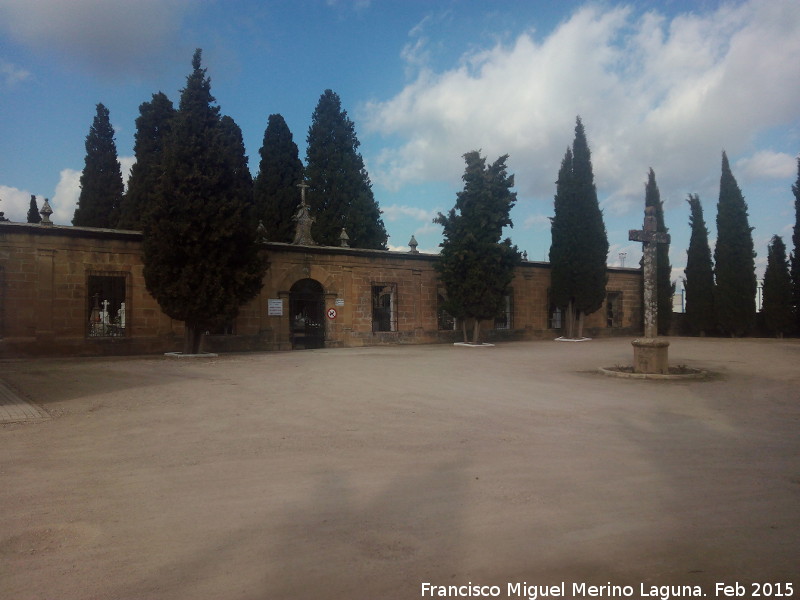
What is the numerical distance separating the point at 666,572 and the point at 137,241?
667 inches

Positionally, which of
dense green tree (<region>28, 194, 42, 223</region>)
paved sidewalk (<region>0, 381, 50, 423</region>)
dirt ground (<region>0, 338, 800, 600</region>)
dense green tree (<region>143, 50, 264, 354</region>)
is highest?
dense green tree (<region>28, 194, 42, 223</region>)

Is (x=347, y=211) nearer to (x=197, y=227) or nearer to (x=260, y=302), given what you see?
(x=260, y=302)

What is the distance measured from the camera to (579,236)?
23797mm

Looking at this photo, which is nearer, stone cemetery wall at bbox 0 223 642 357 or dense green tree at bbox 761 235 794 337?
stone cemetery wall at bbox 0 223 642 357

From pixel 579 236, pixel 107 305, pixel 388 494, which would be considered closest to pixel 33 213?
pixel 107 305

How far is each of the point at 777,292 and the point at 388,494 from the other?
89.3 feet

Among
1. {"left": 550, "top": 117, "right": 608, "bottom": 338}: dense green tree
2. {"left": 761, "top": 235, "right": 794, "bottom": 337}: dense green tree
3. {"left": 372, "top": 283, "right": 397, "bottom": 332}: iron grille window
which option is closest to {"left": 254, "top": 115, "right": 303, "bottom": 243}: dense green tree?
{"left": 372, "top": 283, "right": 397, "bottom": 332}: iron grille window

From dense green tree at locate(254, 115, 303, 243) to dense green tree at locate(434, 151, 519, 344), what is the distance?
13622 millimetres

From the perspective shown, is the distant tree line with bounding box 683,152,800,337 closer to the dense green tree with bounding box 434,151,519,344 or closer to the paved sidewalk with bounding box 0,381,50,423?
the dense green tree with bounding box 434,151,519,344

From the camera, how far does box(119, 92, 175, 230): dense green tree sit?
26125 mm

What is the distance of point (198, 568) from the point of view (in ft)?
9.86

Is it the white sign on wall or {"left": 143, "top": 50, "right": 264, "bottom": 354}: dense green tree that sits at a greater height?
{"left": 143, "top": 50, "right": 264, "bottom": 354}: dense green tree

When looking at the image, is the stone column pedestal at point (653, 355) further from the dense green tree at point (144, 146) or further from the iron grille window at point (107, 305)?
the dense green tree at point (144, 146)

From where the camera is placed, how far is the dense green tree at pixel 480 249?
2084 centimetres
